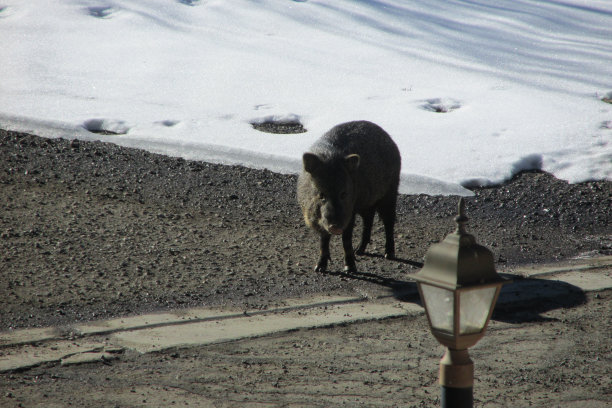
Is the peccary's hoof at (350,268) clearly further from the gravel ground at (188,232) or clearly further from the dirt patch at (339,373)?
the dirt patch at (339,373)

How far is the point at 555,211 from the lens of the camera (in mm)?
7402

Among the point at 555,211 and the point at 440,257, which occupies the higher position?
the point at 440,257

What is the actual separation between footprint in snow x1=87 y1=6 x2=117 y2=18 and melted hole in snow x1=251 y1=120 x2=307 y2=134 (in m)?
5.55

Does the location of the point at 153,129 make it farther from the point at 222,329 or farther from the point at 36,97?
the point at 222,329

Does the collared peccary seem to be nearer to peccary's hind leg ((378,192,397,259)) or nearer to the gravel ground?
peccary's hind leg ((378,192,397,259))

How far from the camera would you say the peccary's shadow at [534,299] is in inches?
202

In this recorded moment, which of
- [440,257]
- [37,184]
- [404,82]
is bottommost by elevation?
[37,184]

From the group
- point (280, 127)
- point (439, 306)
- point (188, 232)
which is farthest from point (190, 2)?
point (439, 306)

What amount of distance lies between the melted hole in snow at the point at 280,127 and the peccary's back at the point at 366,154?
3164mm

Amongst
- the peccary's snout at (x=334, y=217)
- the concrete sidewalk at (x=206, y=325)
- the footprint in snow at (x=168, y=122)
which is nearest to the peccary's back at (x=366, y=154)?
the peccary's snout at (x=334, y=217)

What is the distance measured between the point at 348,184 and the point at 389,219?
0.90 metres

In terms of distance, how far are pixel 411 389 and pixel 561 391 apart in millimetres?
845

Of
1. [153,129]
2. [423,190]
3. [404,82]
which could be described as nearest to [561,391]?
[423,190]

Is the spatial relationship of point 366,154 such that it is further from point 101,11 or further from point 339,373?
point 101,11
